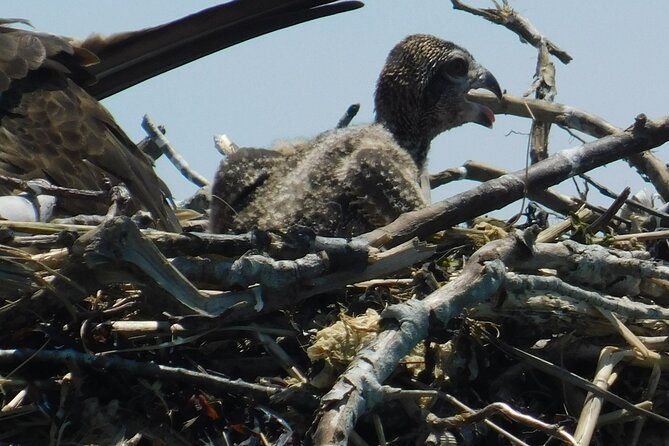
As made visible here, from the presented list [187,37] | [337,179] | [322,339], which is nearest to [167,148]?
[187,37]

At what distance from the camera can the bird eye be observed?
6281mm

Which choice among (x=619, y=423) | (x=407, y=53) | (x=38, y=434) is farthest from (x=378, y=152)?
(x=38, y=434)

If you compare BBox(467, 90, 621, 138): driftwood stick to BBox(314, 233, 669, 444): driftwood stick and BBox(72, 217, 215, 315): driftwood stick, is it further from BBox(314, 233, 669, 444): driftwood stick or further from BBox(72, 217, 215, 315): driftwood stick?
BBox(72, 217, 215, 315): driftwood stick

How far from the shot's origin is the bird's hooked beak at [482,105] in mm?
6316

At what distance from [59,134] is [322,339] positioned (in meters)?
1.80

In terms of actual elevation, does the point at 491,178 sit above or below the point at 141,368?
below

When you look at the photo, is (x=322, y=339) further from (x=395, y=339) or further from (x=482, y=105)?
(x=482, y=105)

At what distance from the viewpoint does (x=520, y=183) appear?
509cm

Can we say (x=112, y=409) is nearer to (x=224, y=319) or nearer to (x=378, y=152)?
(x=224, y=319)

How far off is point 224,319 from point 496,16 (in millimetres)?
3092

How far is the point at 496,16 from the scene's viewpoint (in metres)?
6.56

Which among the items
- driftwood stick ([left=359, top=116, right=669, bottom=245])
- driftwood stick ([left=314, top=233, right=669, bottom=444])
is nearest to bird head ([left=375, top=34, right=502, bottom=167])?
driftwood stick ([left=359, top=116, right=669, bottom=245])

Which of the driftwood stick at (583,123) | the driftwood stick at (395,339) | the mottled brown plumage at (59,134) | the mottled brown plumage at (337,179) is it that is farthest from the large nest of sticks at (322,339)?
the driftwood stick at (583,123)

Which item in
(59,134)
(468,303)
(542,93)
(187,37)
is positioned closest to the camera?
(468,303)
